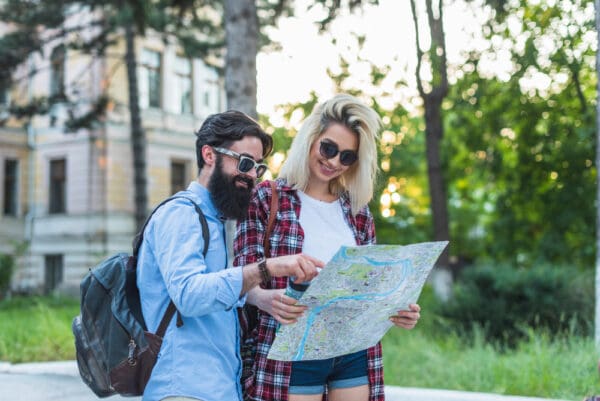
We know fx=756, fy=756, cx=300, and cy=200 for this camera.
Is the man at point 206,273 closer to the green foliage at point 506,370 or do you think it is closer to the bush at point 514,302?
the green foliage at point 506,370

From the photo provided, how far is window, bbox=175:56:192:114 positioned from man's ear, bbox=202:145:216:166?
27.1 metres

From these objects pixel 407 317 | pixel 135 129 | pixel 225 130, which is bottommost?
pixel 407 317

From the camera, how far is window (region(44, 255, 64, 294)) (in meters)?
27.1

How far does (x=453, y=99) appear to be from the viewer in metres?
16.8

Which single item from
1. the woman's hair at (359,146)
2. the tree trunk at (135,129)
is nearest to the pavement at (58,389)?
the woman's hair at (359,146)

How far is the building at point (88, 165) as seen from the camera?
86.4 feet

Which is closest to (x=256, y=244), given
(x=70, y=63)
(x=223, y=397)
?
(x=223, y=397)

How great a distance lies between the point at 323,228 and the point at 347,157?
297mm

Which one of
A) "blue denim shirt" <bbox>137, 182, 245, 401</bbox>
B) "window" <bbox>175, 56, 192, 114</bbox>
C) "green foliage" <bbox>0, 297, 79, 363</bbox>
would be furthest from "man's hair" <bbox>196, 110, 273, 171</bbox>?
"window" <bbox>175, 56, 192, 114</bbox>

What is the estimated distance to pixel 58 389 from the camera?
603 cm

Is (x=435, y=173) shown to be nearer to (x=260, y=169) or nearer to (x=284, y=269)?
(x=260, y=169)

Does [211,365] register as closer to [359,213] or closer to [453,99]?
[359,213]

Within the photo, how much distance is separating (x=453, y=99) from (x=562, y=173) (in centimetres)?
293

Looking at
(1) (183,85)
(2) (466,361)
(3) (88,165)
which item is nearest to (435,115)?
(2) (466,361)
